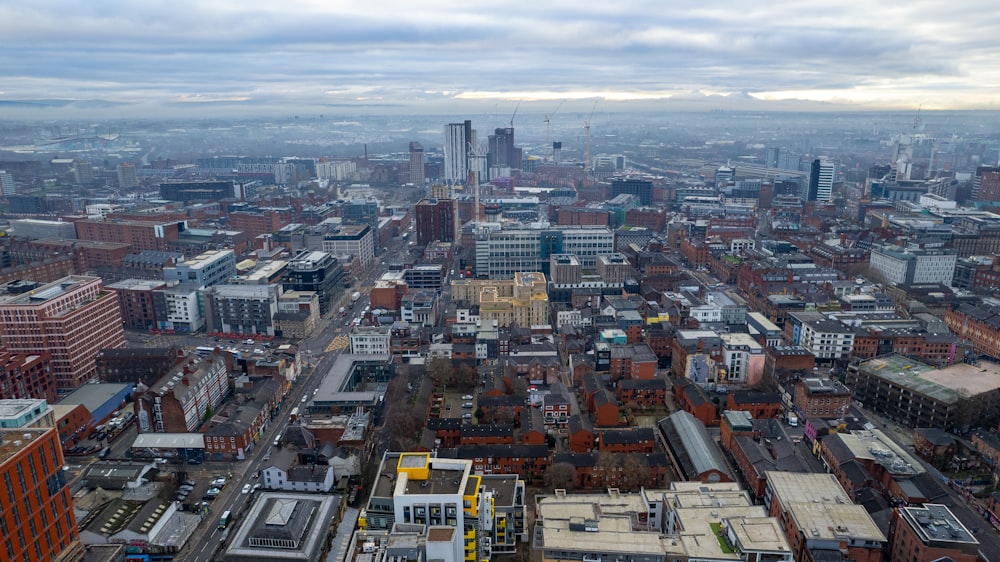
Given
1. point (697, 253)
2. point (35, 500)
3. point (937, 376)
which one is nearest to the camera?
point (35, 500)

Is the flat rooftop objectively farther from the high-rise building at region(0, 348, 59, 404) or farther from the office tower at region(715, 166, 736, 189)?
the office tower at region(715, 166, 736, 189)

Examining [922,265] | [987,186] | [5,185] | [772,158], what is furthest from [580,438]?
[772,158]

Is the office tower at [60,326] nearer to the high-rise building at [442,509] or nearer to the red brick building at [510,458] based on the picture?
the high-rise building at [442,509]

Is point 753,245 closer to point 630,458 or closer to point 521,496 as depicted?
point 630,458

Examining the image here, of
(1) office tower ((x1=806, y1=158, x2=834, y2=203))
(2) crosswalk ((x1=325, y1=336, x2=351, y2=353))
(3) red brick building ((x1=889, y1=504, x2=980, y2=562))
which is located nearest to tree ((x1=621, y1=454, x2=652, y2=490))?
(3) red brick building ((x1=889, y1=504, x2=980, y2=562))

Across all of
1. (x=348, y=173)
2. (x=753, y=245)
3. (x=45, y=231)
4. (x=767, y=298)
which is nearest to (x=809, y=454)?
(x=767, y=298)

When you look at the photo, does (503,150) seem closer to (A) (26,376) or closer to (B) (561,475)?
(A) (26,376)
